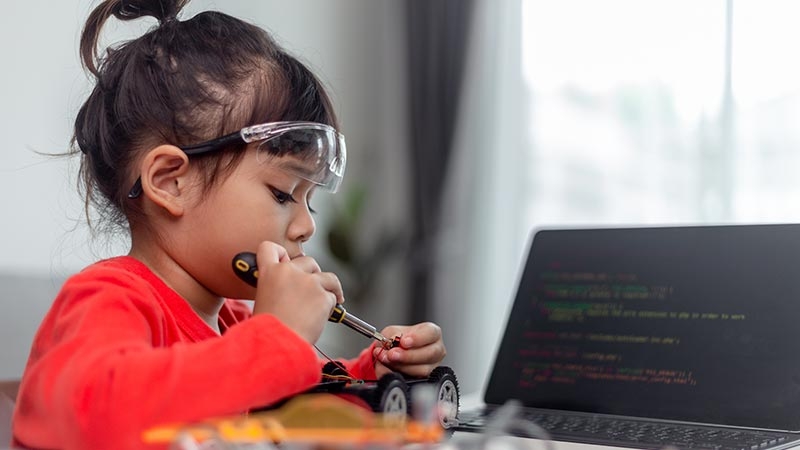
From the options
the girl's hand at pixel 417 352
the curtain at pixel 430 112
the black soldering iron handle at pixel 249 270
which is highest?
the curtain at pixel 430 112

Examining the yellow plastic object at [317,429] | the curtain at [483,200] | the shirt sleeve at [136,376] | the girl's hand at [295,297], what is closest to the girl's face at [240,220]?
the girl's hand at [295,297]

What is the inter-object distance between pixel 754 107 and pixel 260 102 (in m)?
2.19

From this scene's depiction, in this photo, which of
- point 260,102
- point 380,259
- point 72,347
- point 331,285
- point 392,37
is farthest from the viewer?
point 392,37

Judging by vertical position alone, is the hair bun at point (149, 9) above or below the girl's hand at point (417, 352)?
above

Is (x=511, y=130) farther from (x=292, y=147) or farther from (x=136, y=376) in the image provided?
(x=136, y=376)

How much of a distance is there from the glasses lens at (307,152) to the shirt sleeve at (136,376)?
28cm

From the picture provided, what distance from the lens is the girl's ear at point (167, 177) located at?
104cm

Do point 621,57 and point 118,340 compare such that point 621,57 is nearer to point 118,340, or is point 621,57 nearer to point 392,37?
point 392,37

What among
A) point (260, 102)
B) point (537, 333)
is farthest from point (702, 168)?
point (260, 102)

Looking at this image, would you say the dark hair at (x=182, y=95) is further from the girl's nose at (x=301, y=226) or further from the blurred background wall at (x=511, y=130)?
the blurred background wall at (x=511, y=130)

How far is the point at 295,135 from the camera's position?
104cm

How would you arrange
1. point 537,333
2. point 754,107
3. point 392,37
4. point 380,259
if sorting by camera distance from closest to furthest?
1. point 537,333
2. point 754,107
3. point 380,259
4. point 392,37

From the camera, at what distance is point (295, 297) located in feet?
2.87

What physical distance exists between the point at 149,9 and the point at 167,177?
0.28 metres
